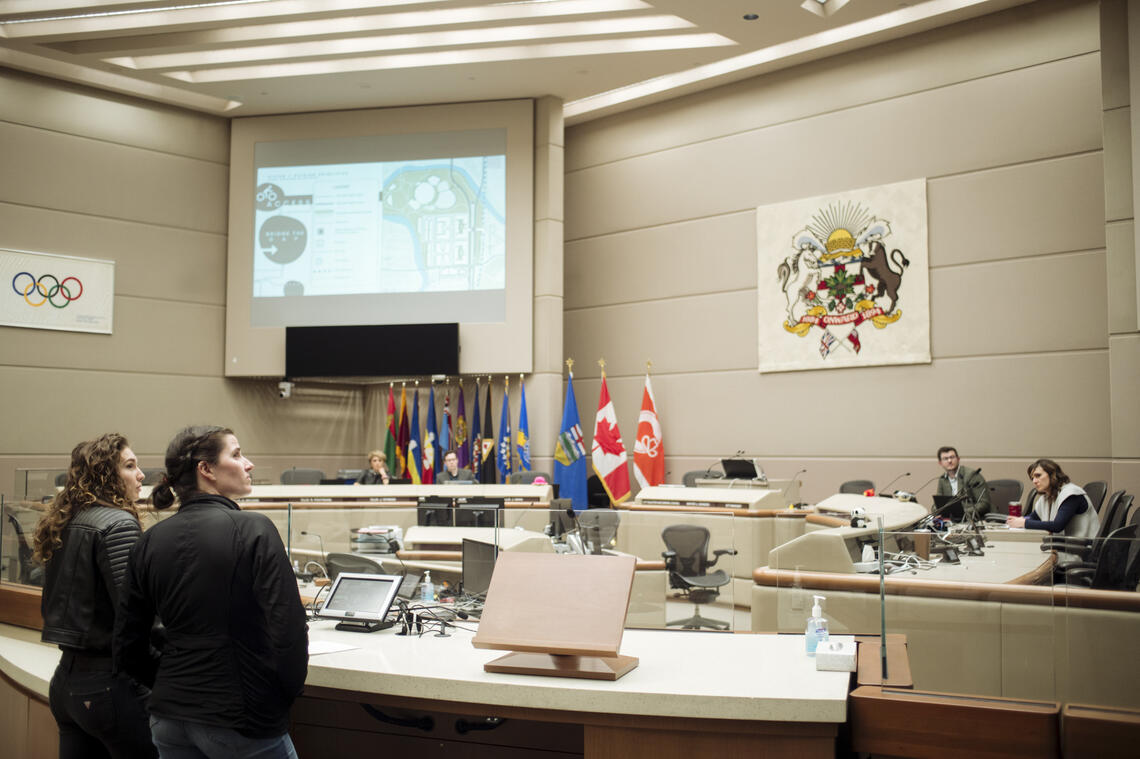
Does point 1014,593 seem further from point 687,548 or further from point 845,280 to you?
point 845,280

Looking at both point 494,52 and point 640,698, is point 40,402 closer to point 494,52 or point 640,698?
point 494,52

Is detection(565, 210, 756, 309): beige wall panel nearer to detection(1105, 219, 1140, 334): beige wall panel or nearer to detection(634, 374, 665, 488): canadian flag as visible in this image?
detection(634, 374, 665, 488): canadian flag

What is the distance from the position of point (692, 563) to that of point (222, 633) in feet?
11.4

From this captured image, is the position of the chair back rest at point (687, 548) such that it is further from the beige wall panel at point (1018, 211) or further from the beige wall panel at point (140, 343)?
the beige wall panel at point (140, 343)

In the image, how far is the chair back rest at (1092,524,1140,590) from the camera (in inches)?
97.3

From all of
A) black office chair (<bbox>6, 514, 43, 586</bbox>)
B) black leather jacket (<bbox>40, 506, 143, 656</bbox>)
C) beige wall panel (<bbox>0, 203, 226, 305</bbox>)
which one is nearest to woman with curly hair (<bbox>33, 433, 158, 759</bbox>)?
black leather jacket (<bbox>40, 506, 143, 656</bbox>)

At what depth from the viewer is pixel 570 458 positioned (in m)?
10.8

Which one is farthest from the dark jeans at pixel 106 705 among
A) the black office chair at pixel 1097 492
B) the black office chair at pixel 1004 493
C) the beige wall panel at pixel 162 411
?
the beige wall panel at pixel 162 411

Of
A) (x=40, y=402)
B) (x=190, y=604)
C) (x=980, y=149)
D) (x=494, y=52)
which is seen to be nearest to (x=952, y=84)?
(x=980, y=149)

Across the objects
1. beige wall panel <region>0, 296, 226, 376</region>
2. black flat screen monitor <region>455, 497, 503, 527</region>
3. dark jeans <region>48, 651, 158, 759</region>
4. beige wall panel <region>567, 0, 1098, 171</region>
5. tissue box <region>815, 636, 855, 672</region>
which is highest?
beige wall panel <region>567, 0, 1098, 171</region>

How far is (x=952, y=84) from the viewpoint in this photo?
902 centimetres

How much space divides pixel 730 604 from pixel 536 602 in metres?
2.01

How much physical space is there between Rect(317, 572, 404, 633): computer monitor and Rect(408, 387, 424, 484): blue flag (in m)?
7.90

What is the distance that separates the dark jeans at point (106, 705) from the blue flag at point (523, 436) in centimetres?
806
